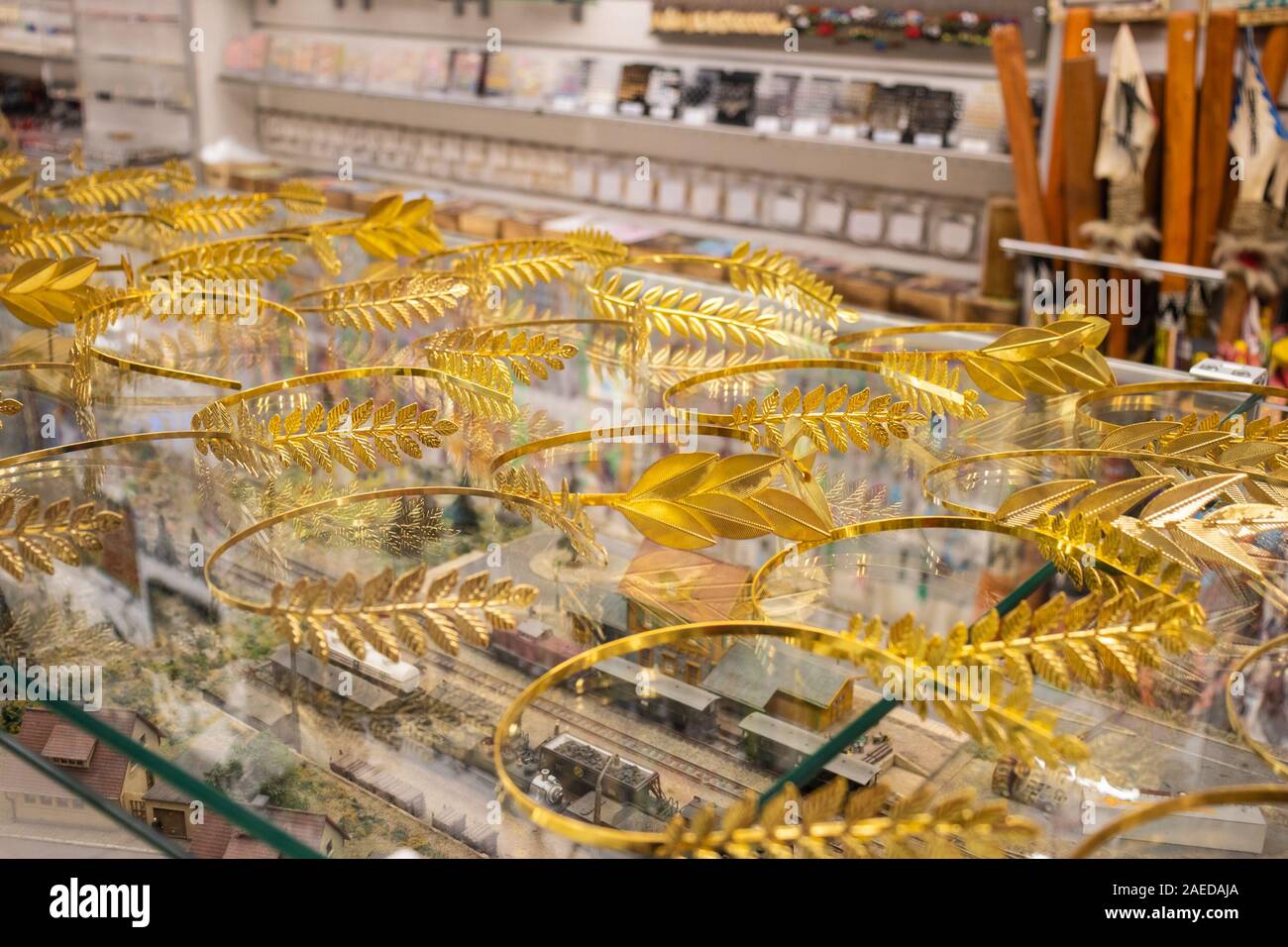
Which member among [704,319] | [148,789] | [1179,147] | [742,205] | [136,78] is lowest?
[148,789]

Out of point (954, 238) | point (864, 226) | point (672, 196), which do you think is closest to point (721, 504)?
point (954, 238)

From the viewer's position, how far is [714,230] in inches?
164

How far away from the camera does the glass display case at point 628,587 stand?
61 cm

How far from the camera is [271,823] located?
1.95ft

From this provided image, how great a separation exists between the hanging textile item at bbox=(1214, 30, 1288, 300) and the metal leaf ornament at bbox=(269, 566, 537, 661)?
236 centimetres

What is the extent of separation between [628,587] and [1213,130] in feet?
7.73

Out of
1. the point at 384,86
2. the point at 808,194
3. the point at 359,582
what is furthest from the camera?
the point at 384,86

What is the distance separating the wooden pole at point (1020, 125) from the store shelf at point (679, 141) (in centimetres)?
41

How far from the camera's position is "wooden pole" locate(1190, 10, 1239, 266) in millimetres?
2547

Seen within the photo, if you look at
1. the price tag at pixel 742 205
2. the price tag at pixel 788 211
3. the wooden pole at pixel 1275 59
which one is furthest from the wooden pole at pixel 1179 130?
the price tag at pixel 742 205

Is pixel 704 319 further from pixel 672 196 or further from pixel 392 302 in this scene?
pixel 672 196

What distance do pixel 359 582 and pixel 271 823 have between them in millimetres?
222
